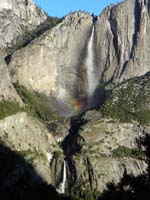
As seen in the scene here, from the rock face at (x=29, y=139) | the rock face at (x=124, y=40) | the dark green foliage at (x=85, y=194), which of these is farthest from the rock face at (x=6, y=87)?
the rock face at (x=124, y=40)

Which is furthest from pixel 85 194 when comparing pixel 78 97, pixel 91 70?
pixel 91 70

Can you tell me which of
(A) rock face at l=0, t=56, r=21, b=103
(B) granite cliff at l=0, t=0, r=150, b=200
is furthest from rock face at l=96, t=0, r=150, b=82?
(A) rock face at l=0, t=56, r=21, b=103

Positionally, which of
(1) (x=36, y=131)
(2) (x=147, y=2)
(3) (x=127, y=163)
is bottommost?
(3) (x=127, y=163)

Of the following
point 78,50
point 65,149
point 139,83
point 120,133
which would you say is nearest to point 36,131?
point 65,149

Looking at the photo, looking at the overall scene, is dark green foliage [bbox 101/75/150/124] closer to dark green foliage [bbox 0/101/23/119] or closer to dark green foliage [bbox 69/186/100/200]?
dark green foliage [bbox 0/101/23/119]

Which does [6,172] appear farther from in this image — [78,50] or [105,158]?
[78,50]

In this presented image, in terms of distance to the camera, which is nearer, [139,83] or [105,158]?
[105,158]
